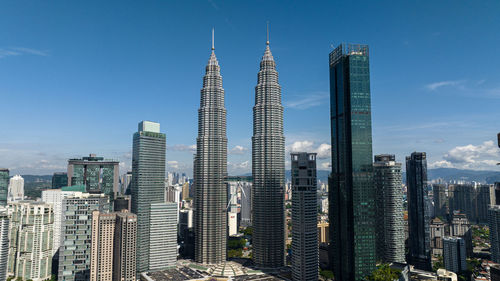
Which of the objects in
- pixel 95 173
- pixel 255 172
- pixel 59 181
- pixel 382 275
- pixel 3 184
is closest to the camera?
pixel 382 275

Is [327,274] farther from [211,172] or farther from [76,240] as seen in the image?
[76,240]

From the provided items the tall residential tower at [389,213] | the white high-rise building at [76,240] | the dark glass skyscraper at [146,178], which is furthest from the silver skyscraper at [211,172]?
the tall residential tower at [389,213]

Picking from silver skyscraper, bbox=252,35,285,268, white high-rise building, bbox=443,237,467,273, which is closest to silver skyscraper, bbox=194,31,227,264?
silver skyscraper, bbox=252,35,285,268

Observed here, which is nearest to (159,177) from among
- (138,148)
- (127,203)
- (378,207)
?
(138,148)

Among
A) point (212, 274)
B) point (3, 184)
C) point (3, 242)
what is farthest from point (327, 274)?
point (3, 184)

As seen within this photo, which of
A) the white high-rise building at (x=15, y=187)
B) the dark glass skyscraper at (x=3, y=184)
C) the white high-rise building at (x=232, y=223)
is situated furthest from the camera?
the white high-rise building at (x=15, y=187)

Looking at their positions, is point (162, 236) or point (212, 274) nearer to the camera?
point (212, 274)

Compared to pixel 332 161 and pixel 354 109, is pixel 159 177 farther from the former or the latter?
pixel 354 109

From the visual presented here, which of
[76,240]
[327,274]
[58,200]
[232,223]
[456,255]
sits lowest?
[327,274]

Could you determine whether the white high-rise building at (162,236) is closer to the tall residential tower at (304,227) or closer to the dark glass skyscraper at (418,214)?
the tall residential tower at (304,227)
